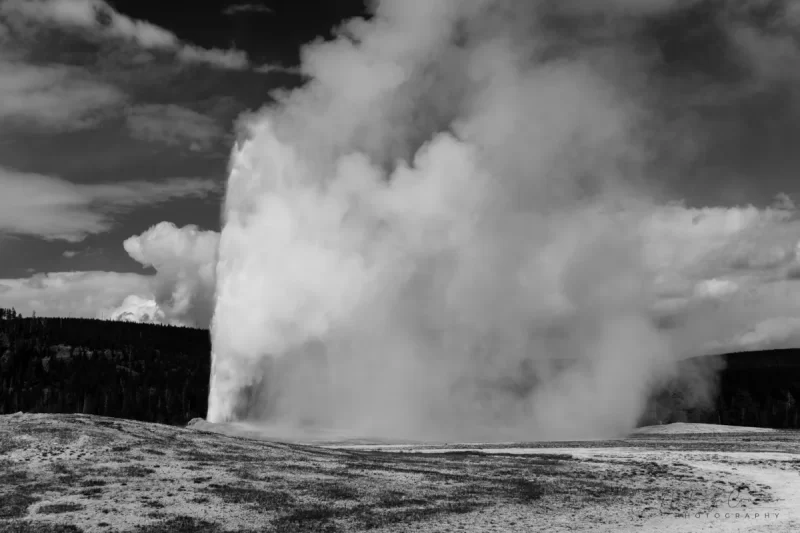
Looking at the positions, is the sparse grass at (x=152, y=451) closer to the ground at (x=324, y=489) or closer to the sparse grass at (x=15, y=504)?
the ground at (x=324, y=489)

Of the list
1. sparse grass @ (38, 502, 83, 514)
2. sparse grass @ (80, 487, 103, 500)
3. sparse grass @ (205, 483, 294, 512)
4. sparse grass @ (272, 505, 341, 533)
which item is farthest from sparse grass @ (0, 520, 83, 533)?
sparse grass @ (272, 505, 341, 533)

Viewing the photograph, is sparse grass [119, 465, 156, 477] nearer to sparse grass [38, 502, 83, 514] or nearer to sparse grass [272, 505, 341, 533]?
sparse grass [38, 502, 83, 514]

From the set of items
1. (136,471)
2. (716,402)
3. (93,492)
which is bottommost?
(93,492)

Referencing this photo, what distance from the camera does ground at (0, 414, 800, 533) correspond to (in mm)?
27484

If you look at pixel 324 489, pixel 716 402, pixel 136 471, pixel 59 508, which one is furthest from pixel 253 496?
pixel 716 402

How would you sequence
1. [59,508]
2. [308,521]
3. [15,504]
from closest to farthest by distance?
1. [59,508]
2. [15,504]
3. [308,521]

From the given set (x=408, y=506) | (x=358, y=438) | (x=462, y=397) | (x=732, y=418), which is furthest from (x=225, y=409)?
(x=732, y=418)

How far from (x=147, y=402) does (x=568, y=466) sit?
16779cm

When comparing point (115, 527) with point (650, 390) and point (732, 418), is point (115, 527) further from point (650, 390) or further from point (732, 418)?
point (732, 418)

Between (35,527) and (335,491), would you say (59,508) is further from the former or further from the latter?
(335,491)

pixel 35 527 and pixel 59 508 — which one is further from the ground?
pixel 59 508

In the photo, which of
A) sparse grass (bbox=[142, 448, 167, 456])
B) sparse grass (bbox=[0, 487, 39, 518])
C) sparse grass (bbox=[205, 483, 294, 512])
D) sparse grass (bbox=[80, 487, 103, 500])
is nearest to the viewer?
sparse grass (bbox=[0, 487, 39, 518])

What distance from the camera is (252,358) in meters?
115

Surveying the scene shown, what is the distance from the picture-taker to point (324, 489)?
34812 millimetres
